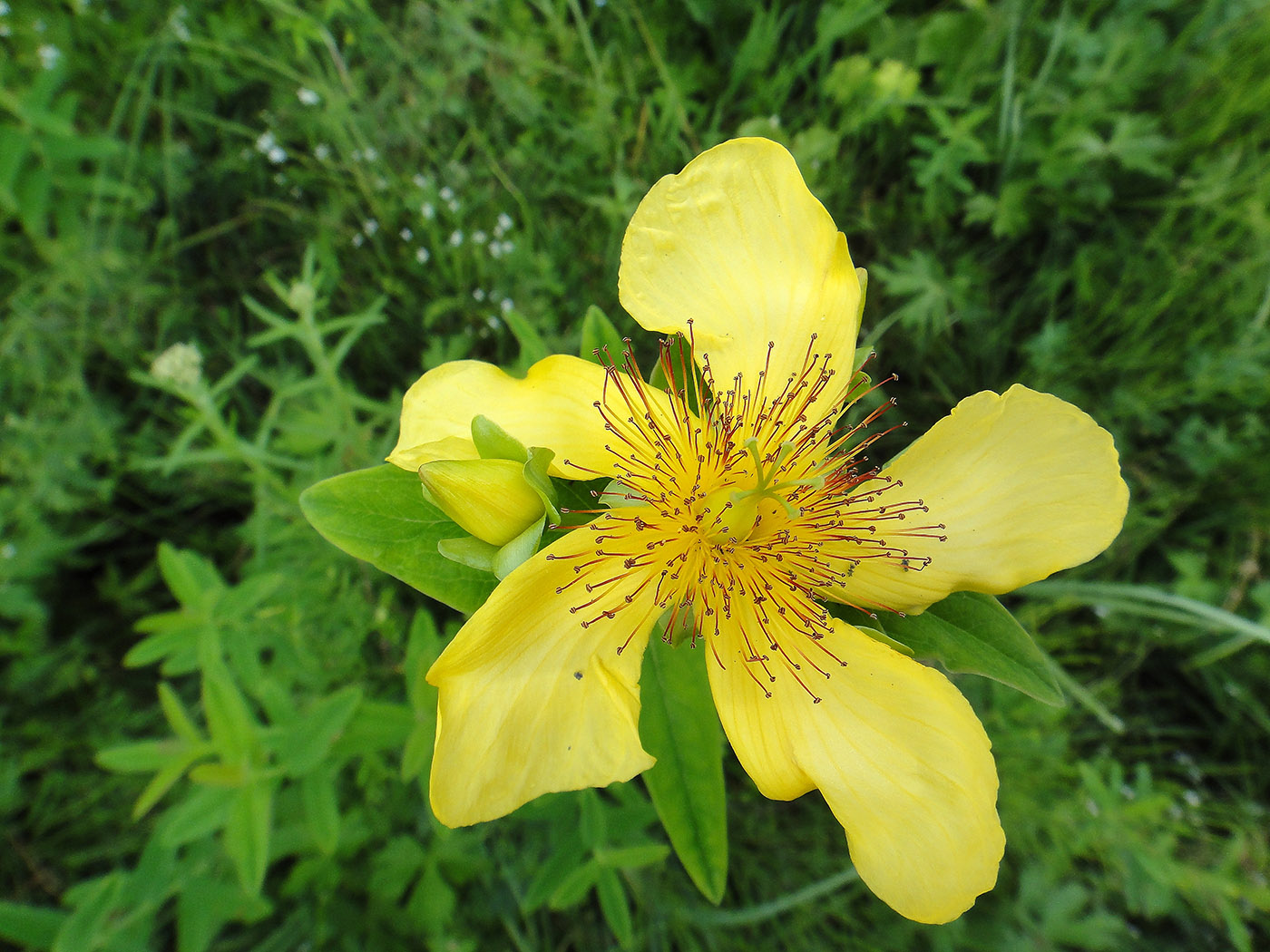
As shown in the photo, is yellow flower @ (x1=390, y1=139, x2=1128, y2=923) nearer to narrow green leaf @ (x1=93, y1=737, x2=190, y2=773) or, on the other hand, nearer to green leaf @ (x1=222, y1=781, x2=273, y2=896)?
green leaf @ (x1=222, y1=781, x2=273, y2=896)

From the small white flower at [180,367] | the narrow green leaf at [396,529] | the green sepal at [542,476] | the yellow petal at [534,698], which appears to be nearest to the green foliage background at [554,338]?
the small white flower at [180,367]

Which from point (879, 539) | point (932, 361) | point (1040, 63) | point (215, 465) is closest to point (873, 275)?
point (932, 361)

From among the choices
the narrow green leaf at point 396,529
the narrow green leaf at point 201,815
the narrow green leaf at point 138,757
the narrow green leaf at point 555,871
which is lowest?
the narrow green leaf at point 555,871

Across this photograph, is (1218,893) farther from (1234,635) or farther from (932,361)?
(932,361)

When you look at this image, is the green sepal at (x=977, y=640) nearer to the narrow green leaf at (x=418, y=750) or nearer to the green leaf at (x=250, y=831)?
the narrow green leaf at (x=418, y=750)

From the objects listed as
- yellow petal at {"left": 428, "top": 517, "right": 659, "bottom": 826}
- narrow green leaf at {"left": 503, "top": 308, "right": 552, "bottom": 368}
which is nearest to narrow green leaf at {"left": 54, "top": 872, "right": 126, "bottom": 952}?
yellow petal at {"left": 428, "top": 517, "right": 659, "bottom": 826}
